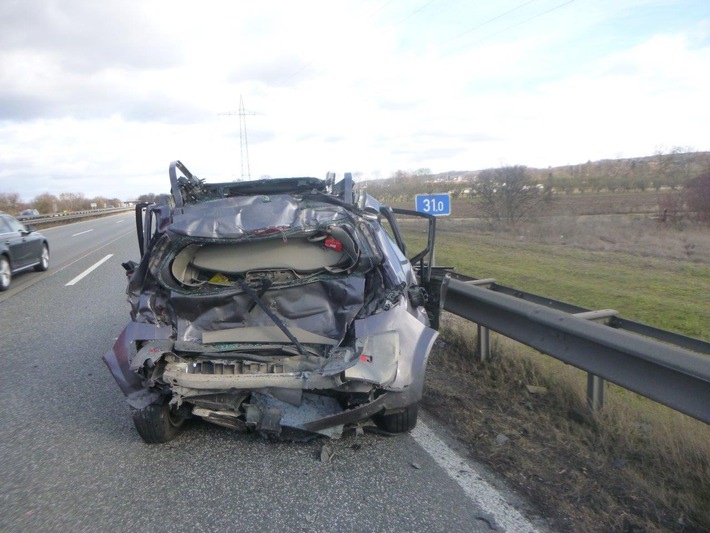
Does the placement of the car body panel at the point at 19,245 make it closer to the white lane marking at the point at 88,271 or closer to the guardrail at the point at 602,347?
the white lane marking at the point at 88,271

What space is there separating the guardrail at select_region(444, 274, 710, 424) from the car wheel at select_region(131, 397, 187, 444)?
8.83 feet

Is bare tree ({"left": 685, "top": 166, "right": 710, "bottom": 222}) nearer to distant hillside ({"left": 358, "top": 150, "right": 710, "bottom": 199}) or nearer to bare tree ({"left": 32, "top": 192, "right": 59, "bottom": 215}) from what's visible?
distant hillside ({"left": 358, "top": 150, "right": 710, "bottom": 199})

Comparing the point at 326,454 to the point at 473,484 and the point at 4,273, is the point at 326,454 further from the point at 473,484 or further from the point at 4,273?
the point at 4,273

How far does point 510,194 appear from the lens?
76.2 feet

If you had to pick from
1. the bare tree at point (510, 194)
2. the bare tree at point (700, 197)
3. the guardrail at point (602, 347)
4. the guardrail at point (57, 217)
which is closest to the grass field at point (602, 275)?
the bare tree at point (700, 197)

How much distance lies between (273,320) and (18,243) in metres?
10.3

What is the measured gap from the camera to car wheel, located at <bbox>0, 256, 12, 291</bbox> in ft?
37.6

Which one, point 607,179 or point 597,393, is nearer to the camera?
point 597,393

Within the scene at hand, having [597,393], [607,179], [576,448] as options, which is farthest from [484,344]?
[607,179]

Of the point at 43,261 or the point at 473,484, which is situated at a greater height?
the point at 43,261

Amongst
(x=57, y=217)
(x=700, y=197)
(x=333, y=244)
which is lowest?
(x=57, y=217)

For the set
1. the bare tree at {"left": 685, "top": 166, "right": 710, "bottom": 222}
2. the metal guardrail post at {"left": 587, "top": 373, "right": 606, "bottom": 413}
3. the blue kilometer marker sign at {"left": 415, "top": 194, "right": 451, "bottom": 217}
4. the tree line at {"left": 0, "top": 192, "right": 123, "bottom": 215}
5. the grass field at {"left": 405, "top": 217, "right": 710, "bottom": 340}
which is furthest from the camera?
the tree line at {"left": 0, "top": 192, "right": 123, "bottom": 215}

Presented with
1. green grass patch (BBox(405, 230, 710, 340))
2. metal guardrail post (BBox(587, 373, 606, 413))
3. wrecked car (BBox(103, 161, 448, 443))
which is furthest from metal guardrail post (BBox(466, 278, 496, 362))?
green grass patch (BBox(405, 230, 710, 340))

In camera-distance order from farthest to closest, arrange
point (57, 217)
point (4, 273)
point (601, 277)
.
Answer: point (57, 217) → point (601, 277) → point (4, 273)
